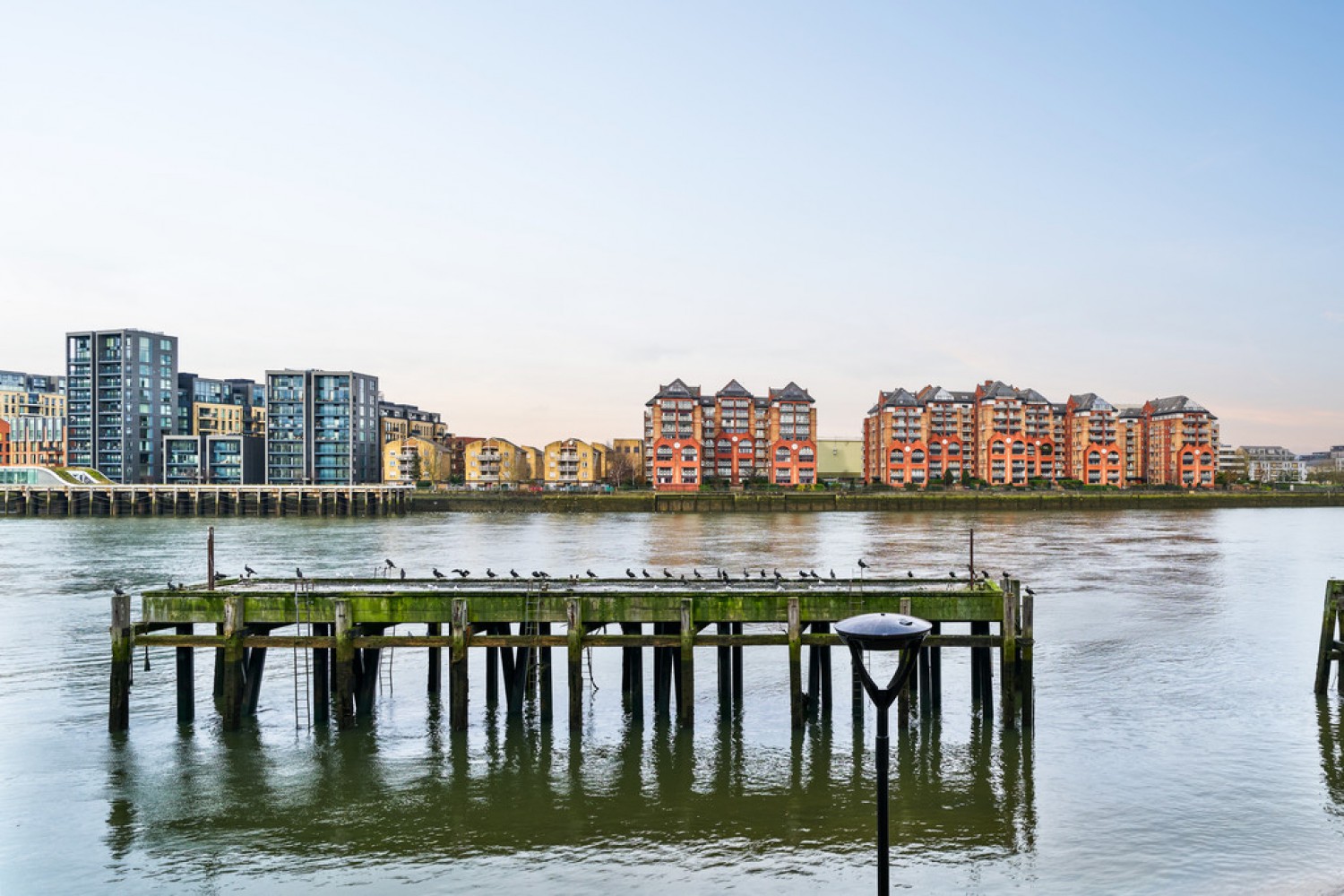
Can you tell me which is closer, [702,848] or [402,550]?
[702,848]

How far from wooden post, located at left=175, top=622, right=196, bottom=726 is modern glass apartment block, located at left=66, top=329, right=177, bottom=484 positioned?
183m

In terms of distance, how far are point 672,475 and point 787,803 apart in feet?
485

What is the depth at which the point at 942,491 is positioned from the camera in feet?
529

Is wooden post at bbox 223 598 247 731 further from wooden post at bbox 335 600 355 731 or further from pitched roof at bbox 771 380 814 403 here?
pitched roof at bbox 771 380 814 403

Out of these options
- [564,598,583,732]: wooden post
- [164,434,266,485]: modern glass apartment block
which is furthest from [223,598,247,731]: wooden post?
[164,434,266,485]: modern glass apartment block

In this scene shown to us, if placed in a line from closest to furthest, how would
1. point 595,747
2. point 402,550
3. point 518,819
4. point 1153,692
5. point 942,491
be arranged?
point 518,819 < point 595,747 < point 1153,692 < point 402,550 < point 942,491

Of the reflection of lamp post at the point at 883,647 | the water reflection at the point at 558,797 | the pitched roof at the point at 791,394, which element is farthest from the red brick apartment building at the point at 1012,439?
the reflection of lamp post at the point at 883,647

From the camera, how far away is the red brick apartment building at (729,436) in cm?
16738

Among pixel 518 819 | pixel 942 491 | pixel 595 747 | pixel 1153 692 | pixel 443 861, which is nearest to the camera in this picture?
pixel 443 861

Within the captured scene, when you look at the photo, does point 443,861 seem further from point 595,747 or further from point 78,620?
point 78,620

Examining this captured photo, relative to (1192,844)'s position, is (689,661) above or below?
above

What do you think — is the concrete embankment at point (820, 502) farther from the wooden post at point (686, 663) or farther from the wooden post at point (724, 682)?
the wooden post at point (686, 663)

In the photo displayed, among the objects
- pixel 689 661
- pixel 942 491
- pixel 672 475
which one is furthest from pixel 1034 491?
pixel 689 661

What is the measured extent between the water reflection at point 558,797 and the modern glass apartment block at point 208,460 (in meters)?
184
